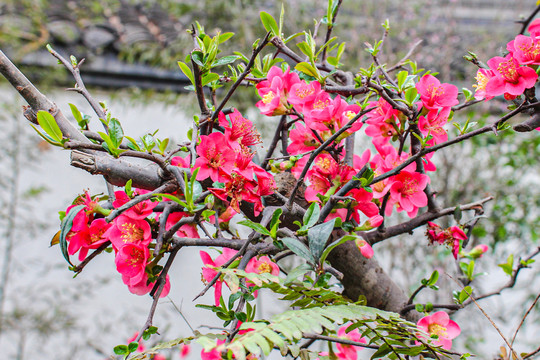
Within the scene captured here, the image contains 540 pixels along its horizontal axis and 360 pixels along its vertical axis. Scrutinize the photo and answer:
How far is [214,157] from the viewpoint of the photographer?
488 millimetres

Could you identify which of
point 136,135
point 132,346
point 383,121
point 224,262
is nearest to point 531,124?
point 383,121

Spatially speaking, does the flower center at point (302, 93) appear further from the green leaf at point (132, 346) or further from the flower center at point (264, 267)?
the green leaf at point (132, 346)

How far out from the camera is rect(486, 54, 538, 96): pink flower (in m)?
0.49

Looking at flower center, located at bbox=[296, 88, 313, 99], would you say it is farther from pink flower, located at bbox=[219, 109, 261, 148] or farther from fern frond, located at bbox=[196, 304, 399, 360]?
fern frond, located at bbox=[196, 304, 399, 360]

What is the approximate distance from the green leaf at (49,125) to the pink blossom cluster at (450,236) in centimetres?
49

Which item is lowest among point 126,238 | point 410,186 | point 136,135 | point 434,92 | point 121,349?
point 121,349

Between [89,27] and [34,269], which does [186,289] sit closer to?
[34,269]

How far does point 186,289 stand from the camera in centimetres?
226

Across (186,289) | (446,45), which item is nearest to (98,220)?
(186,289)

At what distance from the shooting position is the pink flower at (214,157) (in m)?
0.48

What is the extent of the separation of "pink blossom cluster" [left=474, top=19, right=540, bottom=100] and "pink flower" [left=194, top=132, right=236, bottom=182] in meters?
0.31

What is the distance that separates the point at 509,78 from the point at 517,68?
14 mm

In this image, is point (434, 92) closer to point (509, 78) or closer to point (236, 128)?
point (509, 78)

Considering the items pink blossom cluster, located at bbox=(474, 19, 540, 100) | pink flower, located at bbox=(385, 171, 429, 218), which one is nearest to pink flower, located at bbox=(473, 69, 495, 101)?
pink blossom cluster, located at bbox=(474, 19, 540, 100)
